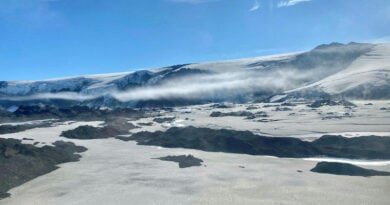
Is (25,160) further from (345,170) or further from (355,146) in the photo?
(355,146)

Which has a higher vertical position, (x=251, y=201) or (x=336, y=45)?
(x=336, y=45)

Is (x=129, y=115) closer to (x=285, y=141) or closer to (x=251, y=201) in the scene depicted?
(x=285, y=141)

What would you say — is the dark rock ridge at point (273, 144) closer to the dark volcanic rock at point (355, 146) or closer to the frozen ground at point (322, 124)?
the dark volcanic rock at point (355, 146)

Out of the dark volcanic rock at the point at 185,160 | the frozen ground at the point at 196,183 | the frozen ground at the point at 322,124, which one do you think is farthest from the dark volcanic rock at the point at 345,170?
the frozen ground at the point at 322,124

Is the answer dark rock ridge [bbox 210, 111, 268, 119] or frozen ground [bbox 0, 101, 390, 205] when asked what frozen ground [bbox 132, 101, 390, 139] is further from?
frozen ground [bbox 0, 101, 390, 205]

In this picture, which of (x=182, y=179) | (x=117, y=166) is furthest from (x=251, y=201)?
(x=117, y=166)

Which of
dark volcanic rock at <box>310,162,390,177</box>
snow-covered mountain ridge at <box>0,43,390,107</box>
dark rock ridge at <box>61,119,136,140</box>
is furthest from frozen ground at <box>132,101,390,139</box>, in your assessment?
snow-covered mountain ridge at <box>0,43,390,107</box>

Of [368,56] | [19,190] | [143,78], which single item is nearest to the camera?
[19,190]

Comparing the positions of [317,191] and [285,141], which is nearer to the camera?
[317,191]
